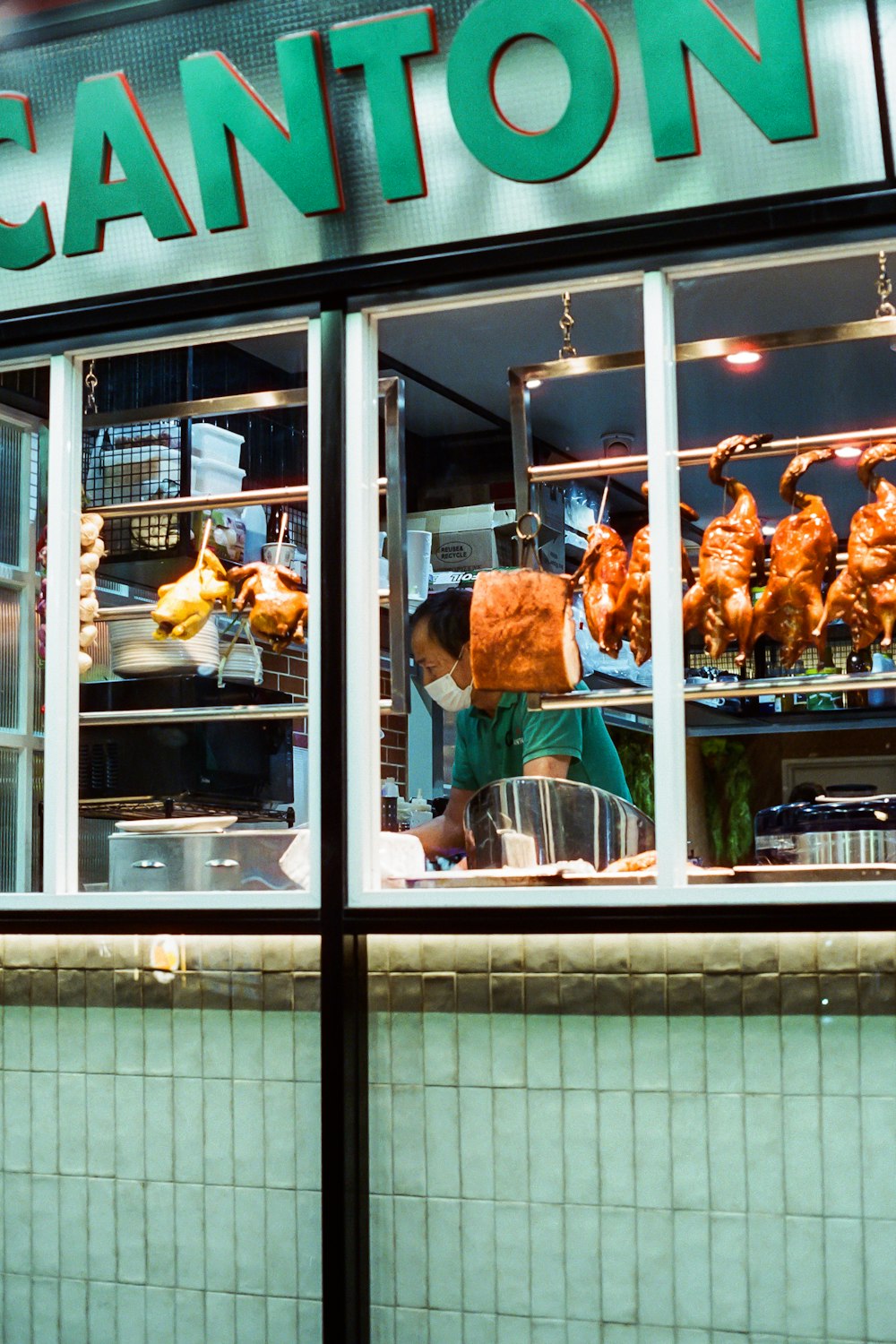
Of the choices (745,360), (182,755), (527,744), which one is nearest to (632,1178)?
(527,744)

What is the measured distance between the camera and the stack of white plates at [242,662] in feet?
14.8

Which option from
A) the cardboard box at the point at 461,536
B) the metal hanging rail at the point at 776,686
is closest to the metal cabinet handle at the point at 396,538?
the metal hanging rail at the point at 776,686

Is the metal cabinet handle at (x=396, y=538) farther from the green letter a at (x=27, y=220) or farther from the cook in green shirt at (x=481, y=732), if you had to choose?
the green letter a at (x=27, y=220)

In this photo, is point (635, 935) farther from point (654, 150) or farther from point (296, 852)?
point (654, 150)

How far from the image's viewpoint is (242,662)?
14.9 feet

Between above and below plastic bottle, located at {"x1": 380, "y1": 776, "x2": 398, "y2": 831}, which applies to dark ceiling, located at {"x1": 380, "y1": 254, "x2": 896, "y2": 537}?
above

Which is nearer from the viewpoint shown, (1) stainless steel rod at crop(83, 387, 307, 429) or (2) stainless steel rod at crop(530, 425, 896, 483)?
(2) stainless steel rod at crop(530, 425, 896, 483)

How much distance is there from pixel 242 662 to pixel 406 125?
5.50 ft

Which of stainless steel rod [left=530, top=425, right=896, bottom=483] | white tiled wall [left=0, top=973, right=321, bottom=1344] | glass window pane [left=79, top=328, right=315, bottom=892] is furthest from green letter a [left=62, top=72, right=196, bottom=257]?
white tiled wall [left=0, top=973, right=321, bottom=1344]

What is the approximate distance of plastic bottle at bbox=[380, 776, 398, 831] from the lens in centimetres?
404

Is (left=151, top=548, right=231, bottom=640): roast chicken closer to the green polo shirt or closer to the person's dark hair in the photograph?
the person's dark hair

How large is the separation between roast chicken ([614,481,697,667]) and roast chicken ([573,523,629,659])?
0.03 m

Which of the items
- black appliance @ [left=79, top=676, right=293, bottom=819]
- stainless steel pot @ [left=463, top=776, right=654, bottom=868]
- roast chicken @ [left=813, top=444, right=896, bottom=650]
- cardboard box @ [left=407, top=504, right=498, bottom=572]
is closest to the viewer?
roast chicken @ [left=813, top=444, right=896, bottom=650]

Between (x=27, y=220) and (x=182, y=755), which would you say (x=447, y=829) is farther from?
(x=27, y=220)
